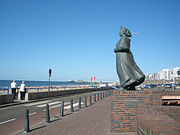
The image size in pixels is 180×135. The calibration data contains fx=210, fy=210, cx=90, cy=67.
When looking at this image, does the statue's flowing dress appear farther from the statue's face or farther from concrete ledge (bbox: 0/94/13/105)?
concrete ledge (bbox: 0/94/13/105)

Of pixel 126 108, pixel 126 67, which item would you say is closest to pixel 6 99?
pixel 126 67

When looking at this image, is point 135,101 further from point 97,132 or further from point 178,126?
point 178,126

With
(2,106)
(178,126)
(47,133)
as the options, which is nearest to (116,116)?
(47,133)

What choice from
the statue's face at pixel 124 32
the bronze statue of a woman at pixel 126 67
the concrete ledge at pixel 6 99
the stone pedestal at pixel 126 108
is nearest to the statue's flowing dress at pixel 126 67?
the bronze statue of a woman at pixel 126 67

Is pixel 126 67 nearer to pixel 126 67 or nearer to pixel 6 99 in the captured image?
pixel 126 67

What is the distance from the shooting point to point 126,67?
827 cm

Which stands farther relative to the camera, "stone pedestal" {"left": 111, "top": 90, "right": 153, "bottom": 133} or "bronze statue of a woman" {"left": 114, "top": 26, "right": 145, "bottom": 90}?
"bronze statue of a woman" {"left": 114, "top": 26, "right": 145, "bottom": 90}

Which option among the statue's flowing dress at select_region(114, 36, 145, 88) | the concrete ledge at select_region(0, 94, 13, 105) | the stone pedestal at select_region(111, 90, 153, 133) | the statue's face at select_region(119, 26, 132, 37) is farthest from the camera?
the concrete ledge at select_region(0, 94, 13, 105)

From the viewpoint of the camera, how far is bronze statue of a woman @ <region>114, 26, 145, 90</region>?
Answer: 8086mm

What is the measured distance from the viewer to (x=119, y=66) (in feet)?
27.7

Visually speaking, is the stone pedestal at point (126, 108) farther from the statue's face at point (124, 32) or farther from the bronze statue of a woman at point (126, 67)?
the statue's face at point (124, 32)

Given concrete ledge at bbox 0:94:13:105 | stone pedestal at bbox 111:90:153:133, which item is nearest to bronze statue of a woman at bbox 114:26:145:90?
stone pedestal at bbox 111:90:153:133

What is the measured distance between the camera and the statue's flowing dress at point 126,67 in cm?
808

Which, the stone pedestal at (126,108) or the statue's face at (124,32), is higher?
the statue's face at (124,32)
